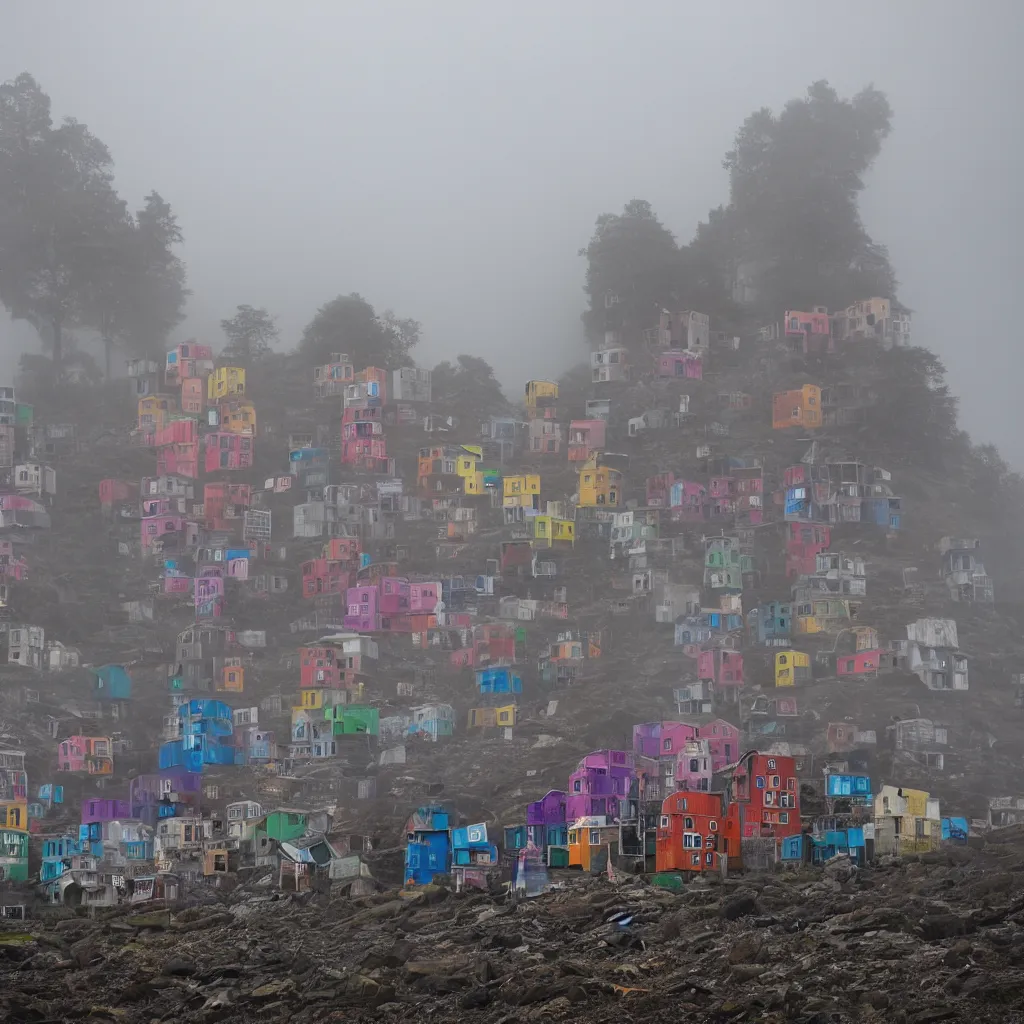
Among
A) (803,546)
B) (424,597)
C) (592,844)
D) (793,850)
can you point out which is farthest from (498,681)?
(793,850)

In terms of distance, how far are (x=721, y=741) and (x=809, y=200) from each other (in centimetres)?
5168


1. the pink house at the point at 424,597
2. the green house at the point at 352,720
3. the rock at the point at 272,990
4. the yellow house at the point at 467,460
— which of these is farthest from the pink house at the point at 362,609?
the rock at the point at 272,990

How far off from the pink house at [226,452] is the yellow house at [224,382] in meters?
5.00

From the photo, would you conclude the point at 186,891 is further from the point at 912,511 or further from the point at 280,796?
the point at 912,511

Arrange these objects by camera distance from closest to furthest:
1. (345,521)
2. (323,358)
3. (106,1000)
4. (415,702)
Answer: (106,1000)
(415,702)
(345,521)
(323,358)

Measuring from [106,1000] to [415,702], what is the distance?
32768 mm

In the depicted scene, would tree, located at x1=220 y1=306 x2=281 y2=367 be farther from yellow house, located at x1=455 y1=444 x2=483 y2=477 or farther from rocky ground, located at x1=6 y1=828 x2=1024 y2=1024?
rocky ground, located at x1=6 y1=828 x2=1024 y2=1024

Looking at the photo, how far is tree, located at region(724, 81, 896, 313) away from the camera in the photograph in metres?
119

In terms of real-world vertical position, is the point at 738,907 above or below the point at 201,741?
below

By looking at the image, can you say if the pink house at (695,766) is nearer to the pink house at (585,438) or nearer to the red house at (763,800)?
the red house at (763,800)

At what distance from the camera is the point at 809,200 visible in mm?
120562

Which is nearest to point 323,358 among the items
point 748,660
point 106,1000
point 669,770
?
point 748,660

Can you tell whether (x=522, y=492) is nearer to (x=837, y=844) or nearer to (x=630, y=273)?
(x=630, y=273)

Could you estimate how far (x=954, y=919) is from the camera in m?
51.9
